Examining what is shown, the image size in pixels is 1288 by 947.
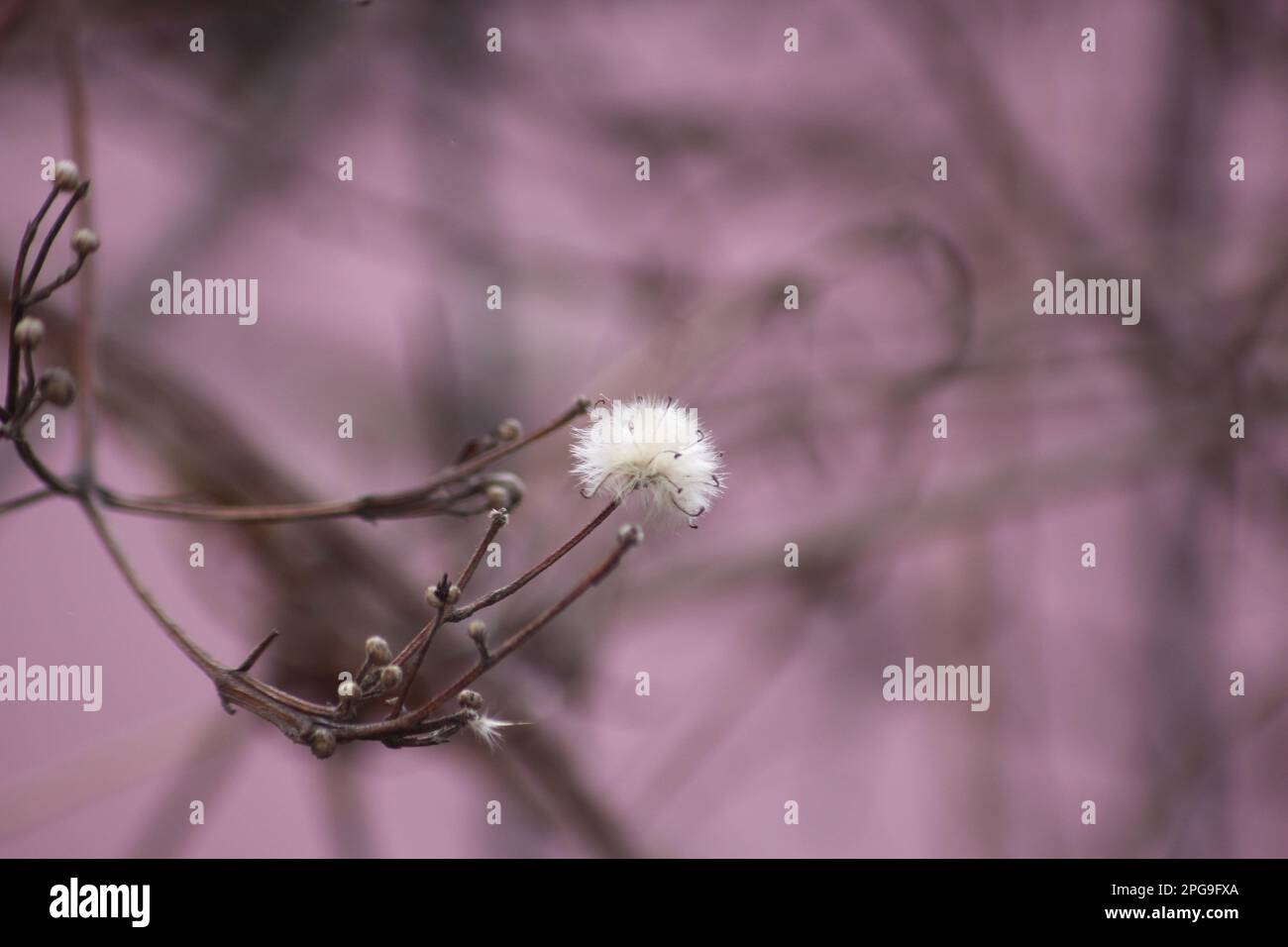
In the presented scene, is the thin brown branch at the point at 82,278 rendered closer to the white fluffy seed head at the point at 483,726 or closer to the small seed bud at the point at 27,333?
the small seed bud at the point at 27,333

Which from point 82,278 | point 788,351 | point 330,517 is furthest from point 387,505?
point 788,351

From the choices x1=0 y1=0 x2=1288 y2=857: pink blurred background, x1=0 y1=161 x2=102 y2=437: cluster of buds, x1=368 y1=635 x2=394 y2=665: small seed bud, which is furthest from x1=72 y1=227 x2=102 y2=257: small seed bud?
x1=0 y1=0 x2=1288 y2=857: pink blurred background

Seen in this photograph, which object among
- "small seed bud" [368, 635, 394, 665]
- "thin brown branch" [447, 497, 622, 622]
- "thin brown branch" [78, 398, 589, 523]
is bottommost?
"small seed bud" [368, 635, 394, 665]

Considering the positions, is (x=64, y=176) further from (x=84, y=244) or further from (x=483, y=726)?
(x=483, y=726)

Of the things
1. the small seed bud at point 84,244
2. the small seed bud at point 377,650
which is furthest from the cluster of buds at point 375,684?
the small seed bud at point 84,244

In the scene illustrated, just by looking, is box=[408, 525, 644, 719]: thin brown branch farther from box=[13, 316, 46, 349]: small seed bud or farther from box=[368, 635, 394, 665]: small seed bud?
box=[13, 316, 46, 349]: small seed bud

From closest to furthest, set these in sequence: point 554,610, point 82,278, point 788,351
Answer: point 554,610 → point 82,278 → point 788,351
